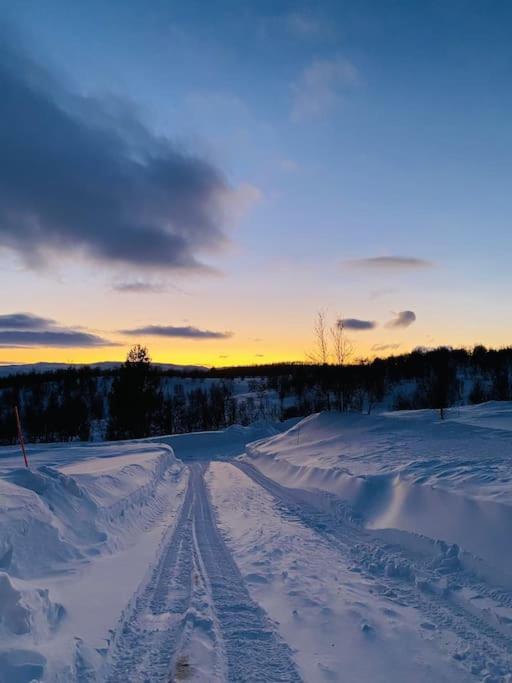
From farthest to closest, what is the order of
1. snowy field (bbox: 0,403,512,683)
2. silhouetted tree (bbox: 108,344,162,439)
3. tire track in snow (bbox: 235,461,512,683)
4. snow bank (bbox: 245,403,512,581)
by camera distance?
silhouetted tree (bbox: 108,344,162,439), snow bank (bbox: 245,403,512,581), tire track in snow (bbox: 235,461,512,683), snowy field (bbox: 0,403,512,683)

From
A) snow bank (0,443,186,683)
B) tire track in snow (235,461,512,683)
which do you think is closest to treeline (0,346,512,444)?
snow bank (0,443,186,683)

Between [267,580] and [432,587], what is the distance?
2240 mm

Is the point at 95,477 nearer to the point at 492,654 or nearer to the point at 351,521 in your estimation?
the point at 351,521

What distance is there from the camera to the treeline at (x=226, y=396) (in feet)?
171

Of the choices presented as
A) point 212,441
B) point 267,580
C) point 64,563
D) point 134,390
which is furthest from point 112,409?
point 267,580

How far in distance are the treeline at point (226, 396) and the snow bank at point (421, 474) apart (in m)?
7.44

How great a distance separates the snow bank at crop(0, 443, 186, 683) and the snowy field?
0.08 feet

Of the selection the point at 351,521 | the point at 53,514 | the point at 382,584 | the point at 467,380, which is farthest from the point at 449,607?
the point at 467,380

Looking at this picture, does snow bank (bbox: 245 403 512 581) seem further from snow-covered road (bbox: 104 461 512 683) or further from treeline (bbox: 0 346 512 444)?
treeline (bbox: 0 346 512 444)

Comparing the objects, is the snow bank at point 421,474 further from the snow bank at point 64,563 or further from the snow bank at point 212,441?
the snow bank at point 212,441

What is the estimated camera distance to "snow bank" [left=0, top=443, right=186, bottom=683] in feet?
13.8

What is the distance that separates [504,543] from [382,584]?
185 centimetres

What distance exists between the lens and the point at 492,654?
14.2 feet

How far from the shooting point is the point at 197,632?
16.0ft
